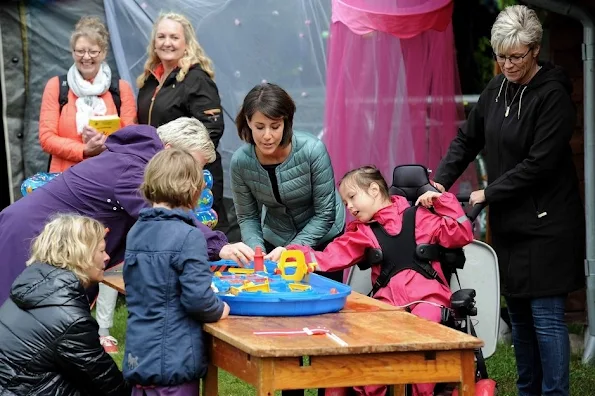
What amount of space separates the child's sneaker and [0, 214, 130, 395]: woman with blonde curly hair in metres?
2.61

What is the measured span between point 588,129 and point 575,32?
121 centimetres

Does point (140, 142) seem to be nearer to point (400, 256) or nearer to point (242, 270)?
point (242, 270)

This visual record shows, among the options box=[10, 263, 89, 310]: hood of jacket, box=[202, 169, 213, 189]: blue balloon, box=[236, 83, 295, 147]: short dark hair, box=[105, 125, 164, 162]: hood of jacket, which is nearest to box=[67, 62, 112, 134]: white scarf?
box=[202, 169, 213, 189]: blue balloon

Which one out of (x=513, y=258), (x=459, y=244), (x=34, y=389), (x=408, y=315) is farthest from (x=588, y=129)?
(x=34, y=389)

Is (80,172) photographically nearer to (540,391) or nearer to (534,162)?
(534,162)

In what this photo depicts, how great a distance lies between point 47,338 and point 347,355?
1.34 metres

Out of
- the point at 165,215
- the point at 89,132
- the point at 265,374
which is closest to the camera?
the point at 265,374

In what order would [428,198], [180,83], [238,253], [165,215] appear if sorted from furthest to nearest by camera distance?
[180,83] → [428,198] → [238,253] → [165,215]

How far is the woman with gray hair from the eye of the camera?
5492 millimetres

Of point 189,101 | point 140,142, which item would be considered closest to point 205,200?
point 189,101

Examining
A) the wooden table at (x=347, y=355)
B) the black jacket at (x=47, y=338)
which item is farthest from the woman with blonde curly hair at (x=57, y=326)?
the wooden table at (x=347, y=355)

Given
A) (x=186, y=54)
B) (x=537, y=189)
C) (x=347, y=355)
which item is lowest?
(x=347, y=355)

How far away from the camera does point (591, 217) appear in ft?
23.2

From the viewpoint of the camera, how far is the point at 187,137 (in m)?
5.30
